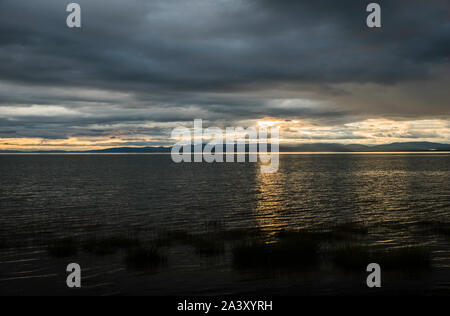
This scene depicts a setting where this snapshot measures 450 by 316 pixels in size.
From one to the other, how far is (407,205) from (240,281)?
1446 inches

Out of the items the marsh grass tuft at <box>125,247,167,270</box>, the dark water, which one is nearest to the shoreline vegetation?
the marsh grass tuft at <box>125,247,167,270</box>

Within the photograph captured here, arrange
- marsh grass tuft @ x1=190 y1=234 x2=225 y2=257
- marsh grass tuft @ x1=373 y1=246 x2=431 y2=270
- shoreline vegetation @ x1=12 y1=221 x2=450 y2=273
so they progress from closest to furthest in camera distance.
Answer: marsh grass tuft @ x1=373 y1=246 x2=431 y2=270 → shoreline vegetation @ x1=12 y1=221 x2=450 y2=273 → marsh grass tuft @ x1=190 y1=234 x2=225 y2=257

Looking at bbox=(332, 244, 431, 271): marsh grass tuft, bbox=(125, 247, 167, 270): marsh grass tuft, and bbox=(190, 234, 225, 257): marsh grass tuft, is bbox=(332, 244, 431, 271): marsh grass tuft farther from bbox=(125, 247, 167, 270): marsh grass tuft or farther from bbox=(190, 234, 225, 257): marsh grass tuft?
bbox=(125, 247, 167, 270): marsh grass tuft

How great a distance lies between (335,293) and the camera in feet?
55.7

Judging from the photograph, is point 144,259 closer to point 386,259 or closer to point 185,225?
point 185,225

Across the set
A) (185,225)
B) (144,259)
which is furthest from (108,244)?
(185,225)

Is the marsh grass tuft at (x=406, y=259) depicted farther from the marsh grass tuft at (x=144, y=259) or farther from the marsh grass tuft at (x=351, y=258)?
the marsh grass tuft at (x=144, y=259)

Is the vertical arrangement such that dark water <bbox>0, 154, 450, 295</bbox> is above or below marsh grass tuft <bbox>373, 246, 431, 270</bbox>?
below

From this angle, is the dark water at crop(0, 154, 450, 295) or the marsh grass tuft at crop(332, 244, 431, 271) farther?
the marsh grass tuft at crop(332, 244, 431, 271)

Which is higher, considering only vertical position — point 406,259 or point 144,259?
point 406,259

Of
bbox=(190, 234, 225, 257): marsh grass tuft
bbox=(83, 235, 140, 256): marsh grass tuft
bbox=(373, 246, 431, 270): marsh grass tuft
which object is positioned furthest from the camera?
bbox=(83, 235, 140, 256): marsh grass tuft

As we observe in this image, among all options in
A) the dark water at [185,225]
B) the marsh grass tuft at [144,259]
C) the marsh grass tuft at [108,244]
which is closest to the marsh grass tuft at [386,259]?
the dark water at [185,225]

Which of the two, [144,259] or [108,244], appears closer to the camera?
[144,259]

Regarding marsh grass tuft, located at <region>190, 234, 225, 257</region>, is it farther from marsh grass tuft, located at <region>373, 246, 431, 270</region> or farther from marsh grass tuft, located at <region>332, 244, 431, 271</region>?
marsh grass tuft, located at <region>373, 246, 431, 270</region>
